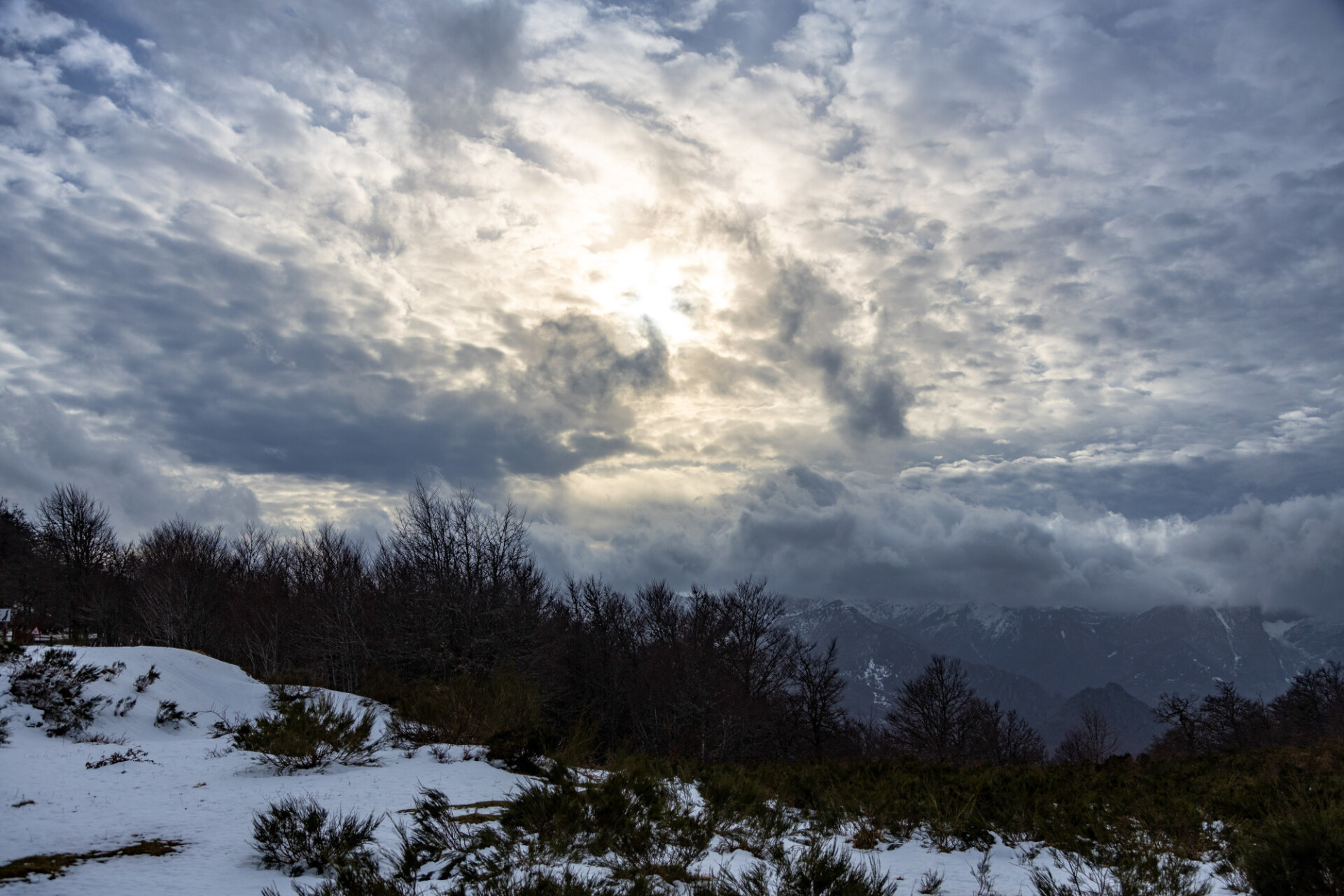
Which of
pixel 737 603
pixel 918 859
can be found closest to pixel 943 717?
pixel 737 603

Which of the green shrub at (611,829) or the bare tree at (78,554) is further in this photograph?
the bare tree at (78,554)

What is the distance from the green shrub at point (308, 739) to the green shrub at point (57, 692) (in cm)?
486

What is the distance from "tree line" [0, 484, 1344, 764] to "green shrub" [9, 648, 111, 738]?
5189mm

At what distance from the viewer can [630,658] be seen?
42875mm

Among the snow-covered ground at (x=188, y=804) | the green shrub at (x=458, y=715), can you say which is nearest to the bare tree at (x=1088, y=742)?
the green shrub at (x=458, y=715)

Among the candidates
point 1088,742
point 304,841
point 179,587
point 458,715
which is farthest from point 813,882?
point 1088,742

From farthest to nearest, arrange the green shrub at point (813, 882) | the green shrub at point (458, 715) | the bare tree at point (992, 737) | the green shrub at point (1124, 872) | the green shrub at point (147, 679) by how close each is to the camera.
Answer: the bare tree at point (992, 737) < the green shrub at point (147, 679) < the green shrub at point (458, 715) < the green shrub at point (1124, 872) < the green shrub at point (813, 882)

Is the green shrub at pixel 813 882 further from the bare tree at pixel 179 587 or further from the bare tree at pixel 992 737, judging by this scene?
the bare tree at pixel 992 737

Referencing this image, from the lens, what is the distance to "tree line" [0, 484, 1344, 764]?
92.8 ft

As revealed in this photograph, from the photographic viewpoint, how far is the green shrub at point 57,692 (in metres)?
11.6

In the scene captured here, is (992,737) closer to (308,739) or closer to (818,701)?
(818,701)

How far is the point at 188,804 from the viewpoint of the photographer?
6.66m

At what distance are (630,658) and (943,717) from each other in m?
21.1

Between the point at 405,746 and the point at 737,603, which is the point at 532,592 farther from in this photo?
the point at 405,746
